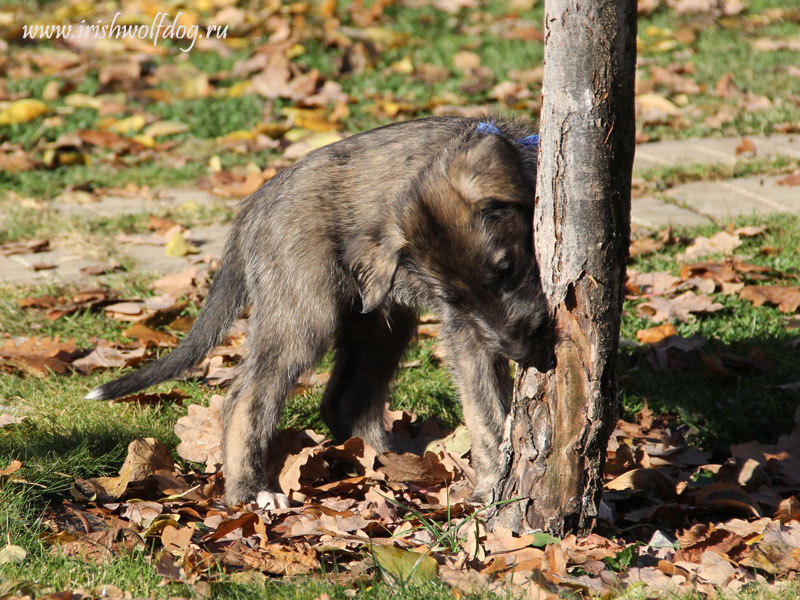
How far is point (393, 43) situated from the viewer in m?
10.5

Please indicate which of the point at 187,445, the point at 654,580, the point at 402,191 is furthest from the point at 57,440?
the point at 654,580

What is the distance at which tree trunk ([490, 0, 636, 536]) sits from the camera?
2896 mm

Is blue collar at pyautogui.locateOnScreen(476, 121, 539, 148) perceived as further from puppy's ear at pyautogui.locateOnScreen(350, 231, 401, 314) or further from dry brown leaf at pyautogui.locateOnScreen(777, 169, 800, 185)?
dry brown leaf at pyautogui.locateOnScreen(777, 169, 800, 185)

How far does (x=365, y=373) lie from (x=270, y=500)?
913 millimetres

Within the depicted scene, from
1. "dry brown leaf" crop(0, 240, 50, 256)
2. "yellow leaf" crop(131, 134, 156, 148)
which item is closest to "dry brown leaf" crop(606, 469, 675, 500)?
"dry brown leaf" crop(0, 240, 50, 256)

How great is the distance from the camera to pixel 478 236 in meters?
3.56

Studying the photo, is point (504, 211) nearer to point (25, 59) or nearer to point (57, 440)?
point (57, 440)

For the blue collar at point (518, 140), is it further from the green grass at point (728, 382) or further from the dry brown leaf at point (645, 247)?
A: the dry brown leaf at point (645, 247)

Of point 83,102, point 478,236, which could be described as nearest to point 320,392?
point 478,236

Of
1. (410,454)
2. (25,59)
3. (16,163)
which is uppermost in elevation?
(25,59)

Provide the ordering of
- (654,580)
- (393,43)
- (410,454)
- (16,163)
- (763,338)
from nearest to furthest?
(654,580) → (410,454) → (763,338) → (16,163) → (393,43)

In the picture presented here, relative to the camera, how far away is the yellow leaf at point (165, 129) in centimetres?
868

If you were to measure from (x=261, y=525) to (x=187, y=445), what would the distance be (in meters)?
0.85

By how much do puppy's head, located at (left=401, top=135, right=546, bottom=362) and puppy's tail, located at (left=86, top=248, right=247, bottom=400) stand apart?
0.92 meters
